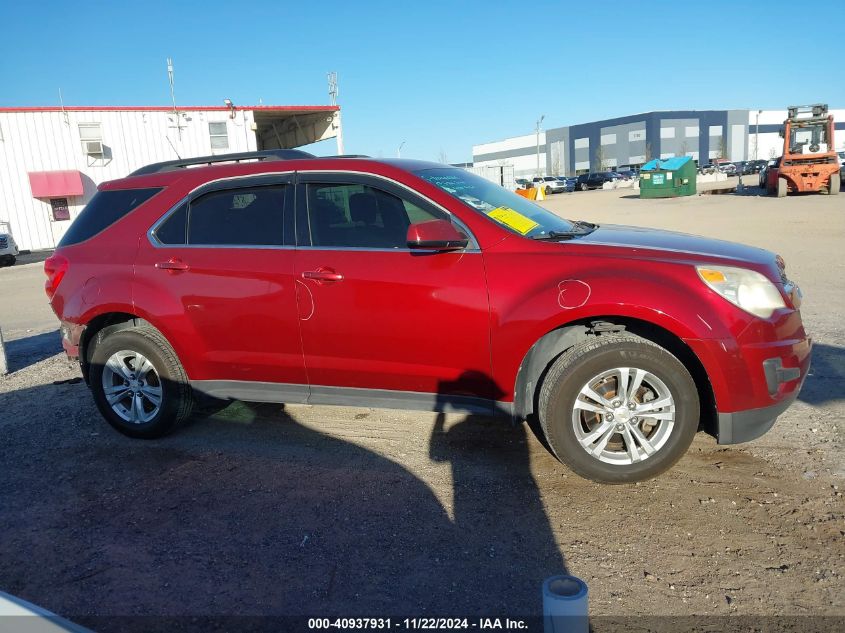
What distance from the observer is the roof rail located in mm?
4562

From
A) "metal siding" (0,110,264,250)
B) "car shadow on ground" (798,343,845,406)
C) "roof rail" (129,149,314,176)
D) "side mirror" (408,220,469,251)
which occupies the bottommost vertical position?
"car shadow on ground" (798,343,845,406)

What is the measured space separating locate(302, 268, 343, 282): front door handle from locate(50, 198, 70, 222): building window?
27.7 meters

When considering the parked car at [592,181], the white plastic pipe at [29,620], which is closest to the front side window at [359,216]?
the white plastic pipe at [29,620]

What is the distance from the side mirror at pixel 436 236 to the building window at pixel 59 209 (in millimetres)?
28302

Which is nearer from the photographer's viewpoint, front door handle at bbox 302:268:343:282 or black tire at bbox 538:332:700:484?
black tire at bbox 538:332:700:484

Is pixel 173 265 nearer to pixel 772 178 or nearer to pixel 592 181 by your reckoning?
pixel 772 178

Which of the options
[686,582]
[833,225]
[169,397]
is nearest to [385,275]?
[169,397]

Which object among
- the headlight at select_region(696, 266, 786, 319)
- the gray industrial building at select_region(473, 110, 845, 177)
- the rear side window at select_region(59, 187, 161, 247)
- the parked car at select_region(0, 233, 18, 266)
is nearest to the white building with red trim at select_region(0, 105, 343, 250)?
the parked car at select_region(0, 233, 18, 266)

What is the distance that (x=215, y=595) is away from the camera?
2865 mm

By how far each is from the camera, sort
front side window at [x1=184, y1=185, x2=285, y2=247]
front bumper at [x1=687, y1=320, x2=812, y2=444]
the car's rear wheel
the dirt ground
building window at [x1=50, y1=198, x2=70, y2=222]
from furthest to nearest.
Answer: building window at [x1=50, y1=198, x2=70, y2=222] < the car's rear wheel < front side window at [x1=184, y1=185, x2=285, y2=247] < front bumper at [x1=687, y1=320, x2=812, y2=444] < the dirt ground

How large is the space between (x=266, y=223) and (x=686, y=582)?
3.15 meters

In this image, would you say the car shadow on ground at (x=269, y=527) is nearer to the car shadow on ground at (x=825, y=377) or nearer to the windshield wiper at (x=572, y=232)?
the windshield wiper at (x=572, y=232)

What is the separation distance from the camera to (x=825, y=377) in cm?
518

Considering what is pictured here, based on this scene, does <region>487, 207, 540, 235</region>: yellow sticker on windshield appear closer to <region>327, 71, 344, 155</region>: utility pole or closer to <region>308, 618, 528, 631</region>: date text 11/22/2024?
<region>308, 618, 528, 631</region>: date text 11/22/2024
